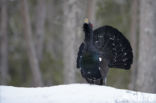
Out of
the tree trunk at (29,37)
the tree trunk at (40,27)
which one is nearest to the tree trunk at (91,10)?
the tree trunk at (29,37)

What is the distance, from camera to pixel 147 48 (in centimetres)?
1120

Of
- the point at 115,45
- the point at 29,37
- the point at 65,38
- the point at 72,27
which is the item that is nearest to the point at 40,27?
the point at 29,37

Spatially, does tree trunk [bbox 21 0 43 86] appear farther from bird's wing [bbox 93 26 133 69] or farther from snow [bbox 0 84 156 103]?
snow [bbox 0 84 156 103]

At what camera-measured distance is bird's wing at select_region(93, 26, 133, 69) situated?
28.4ft

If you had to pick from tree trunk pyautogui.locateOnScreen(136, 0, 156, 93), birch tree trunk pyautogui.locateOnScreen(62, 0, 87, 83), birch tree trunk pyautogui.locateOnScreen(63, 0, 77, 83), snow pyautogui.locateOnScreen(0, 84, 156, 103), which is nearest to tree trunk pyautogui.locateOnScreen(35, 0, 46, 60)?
birch tree trunk pyautogui.locateOnScreen(63, 0, 77, 83)

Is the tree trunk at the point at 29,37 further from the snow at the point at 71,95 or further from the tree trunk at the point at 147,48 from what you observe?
the snow at the point at 71,95

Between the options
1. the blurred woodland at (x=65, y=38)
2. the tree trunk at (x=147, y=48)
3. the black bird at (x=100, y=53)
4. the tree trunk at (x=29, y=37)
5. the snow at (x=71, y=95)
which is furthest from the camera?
the tree trunk at (x=29, y=37)

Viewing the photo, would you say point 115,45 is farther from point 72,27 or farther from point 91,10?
point 91,10

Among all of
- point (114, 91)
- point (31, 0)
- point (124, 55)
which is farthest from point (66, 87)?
point (31, 0)

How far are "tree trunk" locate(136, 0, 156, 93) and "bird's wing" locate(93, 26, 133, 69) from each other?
252 cm

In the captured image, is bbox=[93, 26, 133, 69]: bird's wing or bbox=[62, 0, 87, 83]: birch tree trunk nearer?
bbox=[93, 26, 133, 69]: bird's wing

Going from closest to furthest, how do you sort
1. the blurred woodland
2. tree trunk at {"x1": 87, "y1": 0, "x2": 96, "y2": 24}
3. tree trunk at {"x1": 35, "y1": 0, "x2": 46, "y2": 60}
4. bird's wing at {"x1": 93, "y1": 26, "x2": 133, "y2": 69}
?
bird's wing at {"x1": 93, "y1": 26, "x2": 133, "y2": 69} < the blurred woodland < tree trunk at {"x1": 87, "y1": 0, "x2": 96, "y2": 24} < tree trunk at {"x1": 35, "y1": 0, "x2": 46, "y2": 60}

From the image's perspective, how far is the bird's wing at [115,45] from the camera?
865cm

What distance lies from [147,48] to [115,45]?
8.84ft
